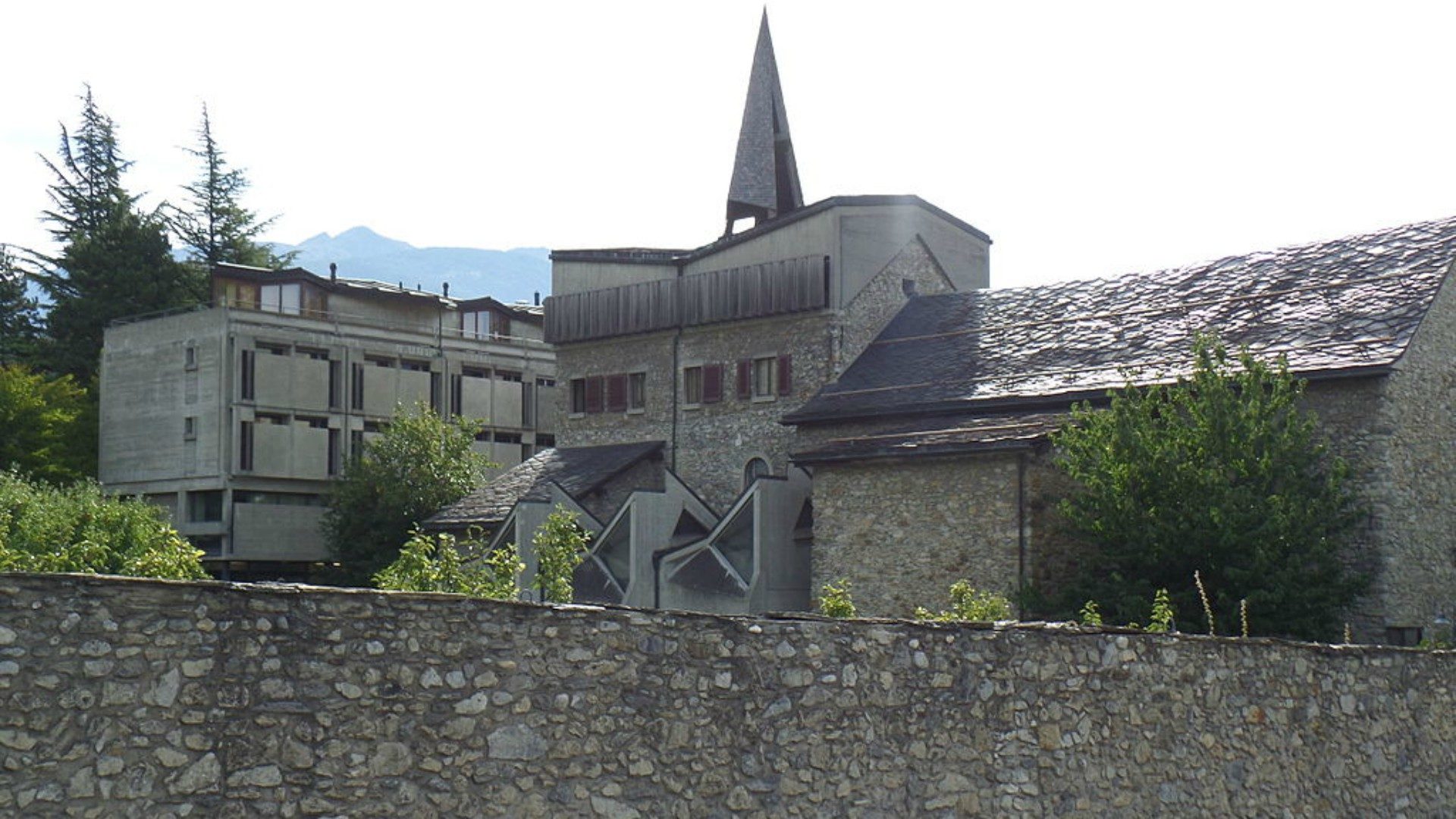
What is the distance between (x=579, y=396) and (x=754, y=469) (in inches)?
278

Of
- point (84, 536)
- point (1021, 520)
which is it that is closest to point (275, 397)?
point (84, 536)

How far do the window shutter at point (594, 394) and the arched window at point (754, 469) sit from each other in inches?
232

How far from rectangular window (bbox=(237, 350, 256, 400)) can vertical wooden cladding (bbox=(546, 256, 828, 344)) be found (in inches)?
716

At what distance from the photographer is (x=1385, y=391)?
29.1 meters

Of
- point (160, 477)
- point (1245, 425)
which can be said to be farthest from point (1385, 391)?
point (160, 477)

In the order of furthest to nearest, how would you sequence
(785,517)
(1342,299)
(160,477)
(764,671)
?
(160,477) < (785,517) < (1342,299) < (764,671)

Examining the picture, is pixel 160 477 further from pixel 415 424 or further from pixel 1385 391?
pixel 1385 391

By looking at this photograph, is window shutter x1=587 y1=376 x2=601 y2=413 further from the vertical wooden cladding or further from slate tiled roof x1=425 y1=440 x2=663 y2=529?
the vertical wooden cladding

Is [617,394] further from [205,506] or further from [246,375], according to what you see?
[205,506]

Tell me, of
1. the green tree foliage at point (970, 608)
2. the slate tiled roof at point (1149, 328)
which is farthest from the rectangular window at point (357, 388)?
the green tree foliage at point (970, 608)

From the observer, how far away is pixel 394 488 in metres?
56.6

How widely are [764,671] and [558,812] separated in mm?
1672

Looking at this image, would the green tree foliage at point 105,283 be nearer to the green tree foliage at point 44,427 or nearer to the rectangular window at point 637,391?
the green tree foliage at point 44,427

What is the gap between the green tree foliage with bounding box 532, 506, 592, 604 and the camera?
1839cm
